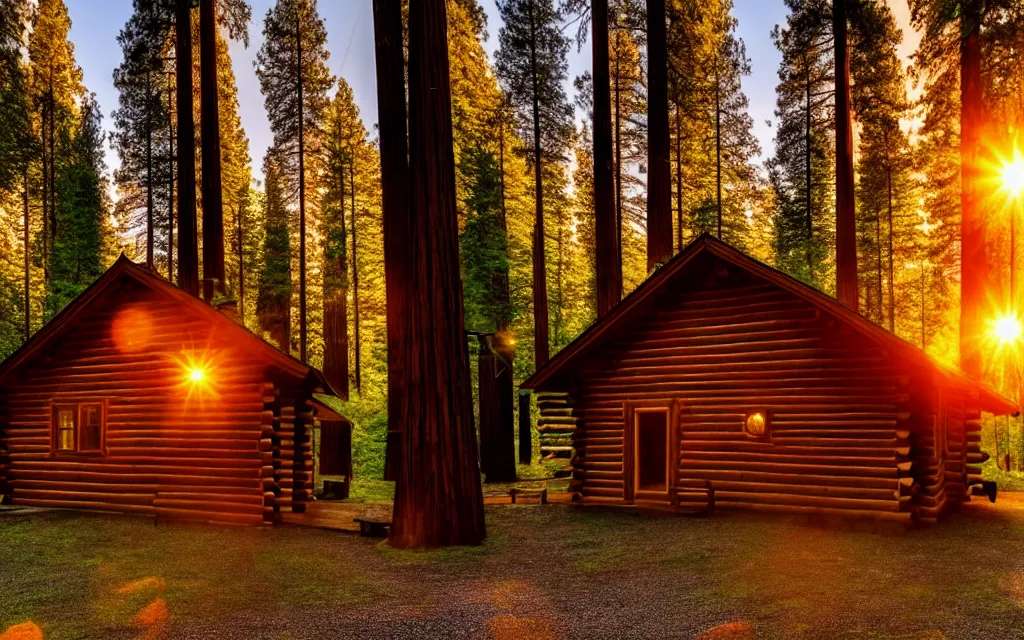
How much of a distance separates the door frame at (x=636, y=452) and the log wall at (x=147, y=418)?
733 centimetres

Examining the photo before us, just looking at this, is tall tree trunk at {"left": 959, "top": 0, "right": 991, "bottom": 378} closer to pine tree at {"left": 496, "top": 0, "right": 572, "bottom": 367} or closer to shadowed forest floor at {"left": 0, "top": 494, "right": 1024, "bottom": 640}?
shadowed forest floor at {"left": 0, "top": 494, "right": 1024, "bottom": 640}

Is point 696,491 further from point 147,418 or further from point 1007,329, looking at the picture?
point 1007,329

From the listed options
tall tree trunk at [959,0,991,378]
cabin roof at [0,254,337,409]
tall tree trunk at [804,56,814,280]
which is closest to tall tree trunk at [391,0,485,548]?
A: cabin roof at [0,254,337,409]

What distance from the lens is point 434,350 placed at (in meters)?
13.0

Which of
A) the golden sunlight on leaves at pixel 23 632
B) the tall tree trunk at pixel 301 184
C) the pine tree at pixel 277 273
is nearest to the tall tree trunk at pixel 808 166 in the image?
the tall tree trunk at pixel 301 184

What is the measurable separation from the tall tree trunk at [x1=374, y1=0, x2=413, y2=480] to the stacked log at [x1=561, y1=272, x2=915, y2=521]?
15.4ft

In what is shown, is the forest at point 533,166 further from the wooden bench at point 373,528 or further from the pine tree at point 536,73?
the wooden bench at point 373,528

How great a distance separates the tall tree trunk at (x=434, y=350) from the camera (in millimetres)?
12859

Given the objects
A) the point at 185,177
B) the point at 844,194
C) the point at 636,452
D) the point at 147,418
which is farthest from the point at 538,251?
the point at 147,418

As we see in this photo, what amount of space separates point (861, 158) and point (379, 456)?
2703 cm

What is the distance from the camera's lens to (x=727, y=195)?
125 ft

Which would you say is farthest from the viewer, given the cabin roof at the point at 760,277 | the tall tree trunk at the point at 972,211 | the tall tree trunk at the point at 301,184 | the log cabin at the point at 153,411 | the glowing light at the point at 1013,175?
the tall tree trunk at the point at 301,184

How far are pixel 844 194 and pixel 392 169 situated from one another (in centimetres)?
1199

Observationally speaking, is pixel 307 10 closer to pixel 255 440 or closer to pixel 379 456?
pixel 379 456
